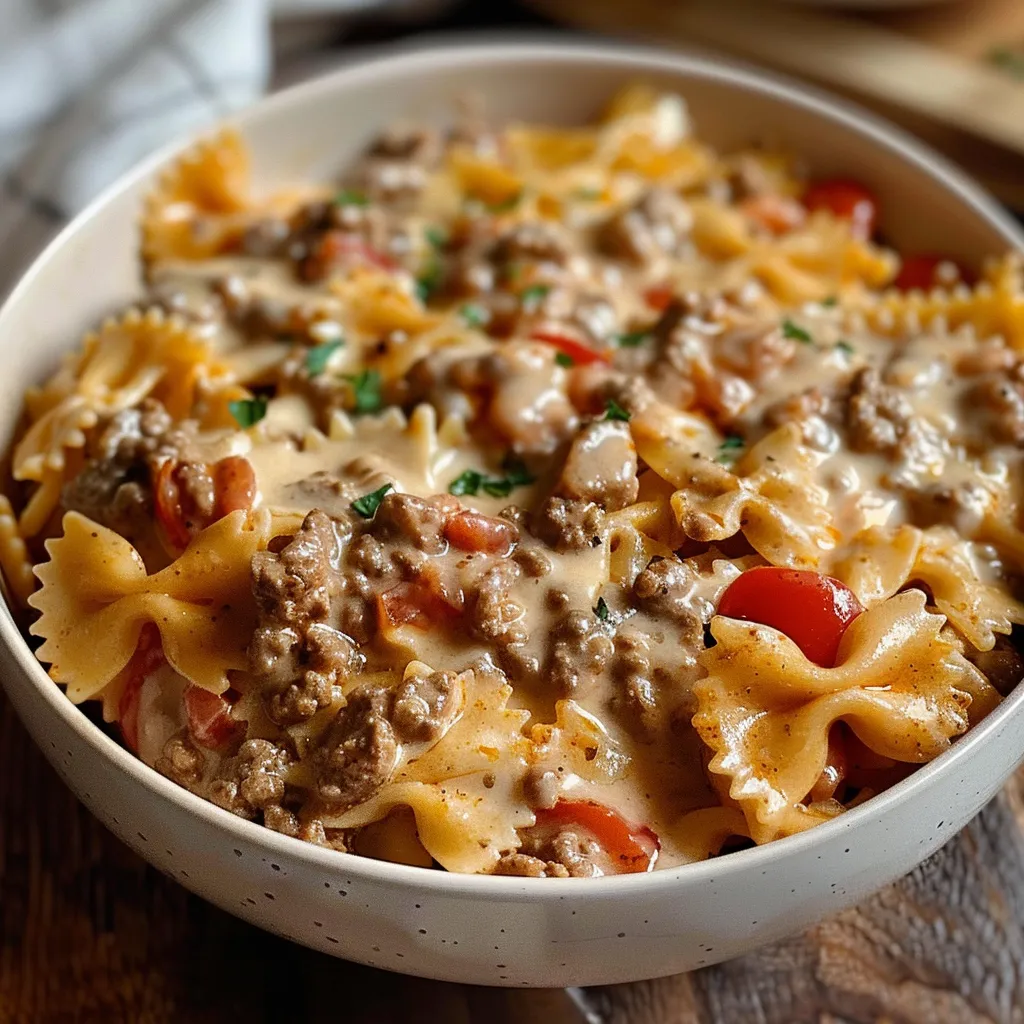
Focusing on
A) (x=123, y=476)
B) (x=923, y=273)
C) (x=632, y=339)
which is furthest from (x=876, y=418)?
(x=123, y=476)

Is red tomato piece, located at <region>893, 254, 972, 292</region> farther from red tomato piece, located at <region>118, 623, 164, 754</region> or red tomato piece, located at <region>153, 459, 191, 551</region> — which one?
red tomato piece, located at <region>118, 623, 164, 754</region>

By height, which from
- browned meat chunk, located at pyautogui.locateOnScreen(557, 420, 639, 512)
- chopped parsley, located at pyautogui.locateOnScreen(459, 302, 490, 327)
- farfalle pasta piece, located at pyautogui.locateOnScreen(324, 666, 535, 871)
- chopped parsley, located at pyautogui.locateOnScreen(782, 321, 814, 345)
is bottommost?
farfalle pasta piece, located at pyautogui.locateOnScreen(324, 666, 535, 871)

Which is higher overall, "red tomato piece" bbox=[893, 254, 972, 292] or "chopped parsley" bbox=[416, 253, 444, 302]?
"red tomato piece" bbox=[893, 254, 972, 292]

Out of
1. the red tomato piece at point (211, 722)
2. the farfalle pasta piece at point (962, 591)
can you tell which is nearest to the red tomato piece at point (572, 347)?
the farfalle pasta piece at point (962, 591)

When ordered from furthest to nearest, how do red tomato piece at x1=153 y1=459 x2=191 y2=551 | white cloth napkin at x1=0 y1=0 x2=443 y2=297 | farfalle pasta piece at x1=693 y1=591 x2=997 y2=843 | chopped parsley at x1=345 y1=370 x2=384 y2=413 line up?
white cloth napkin at x1=0 y1=0 x2=443 y2=297
chopped parsley at x1=345 y1=370 x2=384 y2=413
red tomato piece at x1=153 y1=459 x2=191 y2=551
farfalle pasta piece at x1=693 y1=591 x2=997 y2=843

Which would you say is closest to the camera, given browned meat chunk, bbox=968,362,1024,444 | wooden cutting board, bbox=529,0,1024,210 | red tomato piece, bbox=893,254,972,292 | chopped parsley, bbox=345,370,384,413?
browned meat chunk, bbox=968,362,1024,444

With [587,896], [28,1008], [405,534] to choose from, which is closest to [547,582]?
[405,534]

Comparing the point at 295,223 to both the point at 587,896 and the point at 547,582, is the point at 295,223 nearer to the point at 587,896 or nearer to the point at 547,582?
the point at 547,582

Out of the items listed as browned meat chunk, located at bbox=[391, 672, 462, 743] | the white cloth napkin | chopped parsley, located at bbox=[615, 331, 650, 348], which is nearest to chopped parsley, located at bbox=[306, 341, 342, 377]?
chopped parsley, located at bbox=[615, 331, 650, 348]

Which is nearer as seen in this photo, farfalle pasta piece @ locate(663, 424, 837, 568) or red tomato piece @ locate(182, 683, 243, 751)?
red tomato piece @ locate(182, 683, 243, 751)
